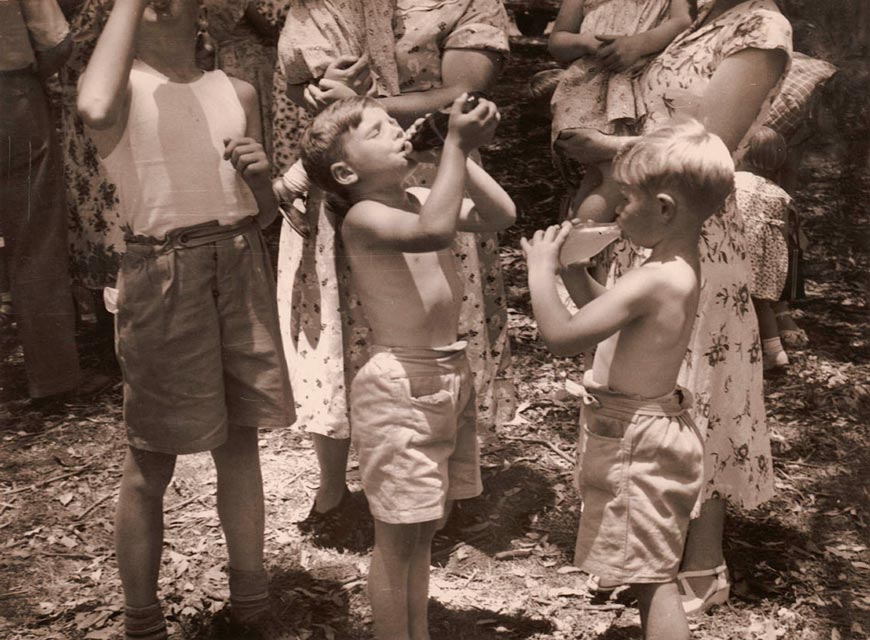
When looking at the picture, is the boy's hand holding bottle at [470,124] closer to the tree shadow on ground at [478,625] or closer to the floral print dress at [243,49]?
the floral print dress at [243,49]

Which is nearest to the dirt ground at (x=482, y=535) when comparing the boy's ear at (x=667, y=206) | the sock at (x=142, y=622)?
the sock at (x=142, y=622)

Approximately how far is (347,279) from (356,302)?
0.06 metres

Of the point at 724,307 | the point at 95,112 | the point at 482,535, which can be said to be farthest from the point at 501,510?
the point at 95,112

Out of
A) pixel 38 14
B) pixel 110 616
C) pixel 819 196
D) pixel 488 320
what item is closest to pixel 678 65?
pixel 488 320

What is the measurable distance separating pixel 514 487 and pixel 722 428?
64cm

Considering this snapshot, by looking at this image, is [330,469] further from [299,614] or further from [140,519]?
[140,519]

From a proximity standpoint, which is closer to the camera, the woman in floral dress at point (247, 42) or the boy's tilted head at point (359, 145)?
the boy's tilted head at point (359, 145)

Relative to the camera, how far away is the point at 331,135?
7.38 feet

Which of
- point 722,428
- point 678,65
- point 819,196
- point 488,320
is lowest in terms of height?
point 722,428

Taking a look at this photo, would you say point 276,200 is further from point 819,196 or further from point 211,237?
point 819,196

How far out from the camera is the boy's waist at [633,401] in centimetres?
232

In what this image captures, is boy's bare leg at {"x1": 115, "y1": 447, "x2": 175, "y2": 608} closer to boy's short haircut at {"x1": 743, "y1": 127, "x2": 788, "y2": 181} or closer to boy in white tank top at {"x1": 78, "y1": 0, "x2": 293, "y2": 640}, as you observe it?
boy in white tank top at {"x1": 78, "y1": 0, "x2": 293, "y2": 640}

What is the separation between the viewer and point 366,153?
2250mm

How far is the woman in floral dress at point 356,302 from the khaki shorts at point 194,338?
1.03 feet
